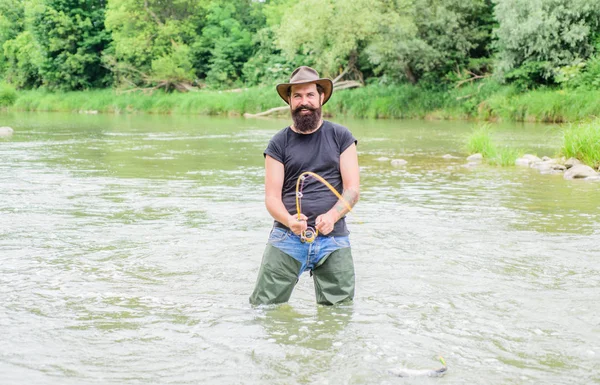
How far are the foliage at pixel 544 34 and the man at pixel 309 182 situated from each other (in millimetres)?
26824

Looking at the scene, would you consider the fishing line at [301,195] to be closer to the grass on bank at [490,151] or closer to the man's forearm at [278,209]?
the man's forearm at [278,209]

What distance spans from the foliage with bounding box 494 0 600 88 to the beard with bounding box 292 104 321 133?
88.3 feet

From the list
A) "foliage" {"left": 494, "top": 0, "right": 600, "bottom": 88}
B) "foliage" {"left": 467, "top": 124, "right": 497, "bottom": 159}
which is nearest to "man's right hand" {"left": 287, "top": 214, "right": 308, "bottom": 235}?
"foliage" {"left": 467, "top": 124, "right": 497, "bottom": 159}

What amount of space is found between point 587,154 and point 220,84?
3731 cm

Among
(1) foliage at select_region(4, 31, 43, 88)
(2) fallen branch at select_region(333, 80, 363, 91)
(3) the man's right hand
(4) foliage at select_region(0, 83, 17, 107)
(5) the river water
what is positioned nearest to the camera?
(5) the river water

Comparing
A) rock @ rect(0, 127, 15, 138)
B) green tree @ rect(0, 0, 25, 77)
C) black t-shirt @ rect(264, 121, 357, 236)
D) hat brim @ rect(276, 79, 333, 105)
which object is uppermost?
green tree @ rect(0, 0, 25, 77)

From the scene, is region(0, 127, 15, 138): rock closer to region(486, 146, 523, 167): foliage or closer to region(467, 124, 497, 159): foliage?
region(467, 124, 497, 159): foliage

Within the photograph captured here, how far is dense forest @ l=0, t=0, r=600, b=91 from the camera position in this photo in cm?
3066

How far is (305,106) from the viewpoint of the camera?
16.0ft

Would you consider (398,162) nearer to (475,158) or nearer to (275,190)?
(475,158)

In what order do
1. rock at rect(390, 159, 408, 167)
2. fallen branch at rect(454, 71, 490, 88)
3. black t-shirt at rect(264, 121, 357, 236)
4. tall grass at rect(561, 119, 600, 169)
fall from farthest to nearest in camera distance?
fallen branch at rect(454, 71, 490, 88), rock at rect(390, 159, 408, 167), tall grass at rect(561, 119, 600, 169), black t-shirt at rect(264, 121, 357, 236)

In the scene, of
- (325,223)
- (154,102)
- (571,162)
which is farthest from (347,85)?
(325,223)

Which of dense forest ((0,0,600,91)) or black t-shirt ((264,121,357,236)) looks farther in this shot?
dense forest ((0,0,600,91))

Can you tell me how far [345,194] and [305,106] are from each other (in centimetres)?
62
